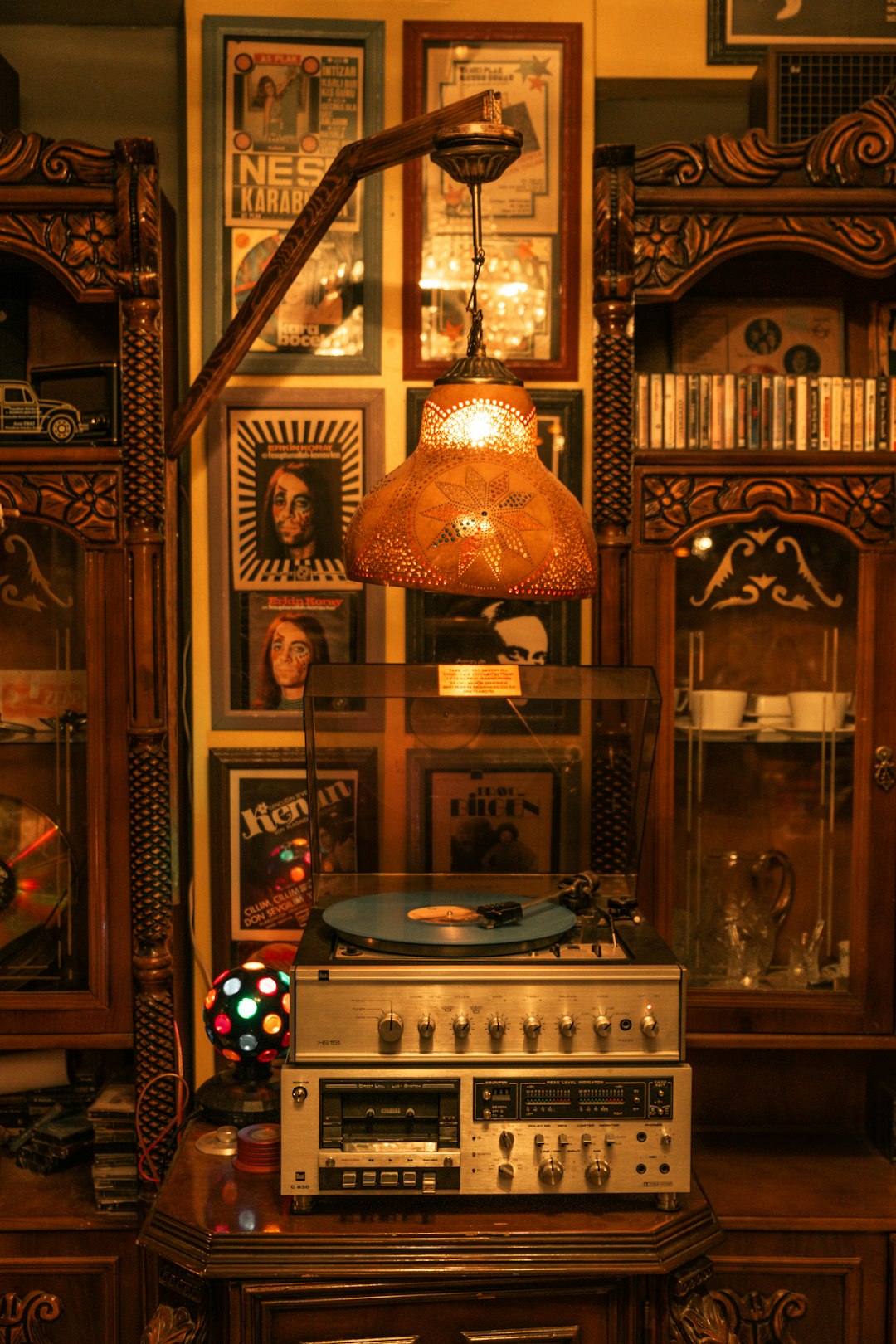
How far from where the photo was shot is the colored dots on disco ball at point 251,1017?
1.94 m

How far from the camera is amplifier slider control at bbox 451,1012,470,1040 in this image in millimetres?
1662

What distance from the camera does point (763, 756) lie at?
2.25 metres

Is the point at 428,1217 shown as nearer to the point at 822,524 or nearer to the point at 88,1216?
the point at 88,1216

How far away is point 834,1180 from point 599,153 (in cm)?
182

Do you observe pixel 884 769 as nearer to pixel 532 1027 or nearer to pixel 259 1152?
pixel 532 1027

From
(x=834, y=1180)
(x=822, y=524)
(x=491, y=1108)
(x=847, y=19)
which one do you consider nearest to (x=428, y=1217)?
(x=491, y=1108)

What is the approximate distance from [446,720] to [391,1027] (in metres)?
0.54

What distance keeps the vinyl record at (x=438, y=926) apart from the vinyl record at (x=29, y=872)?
0.58m

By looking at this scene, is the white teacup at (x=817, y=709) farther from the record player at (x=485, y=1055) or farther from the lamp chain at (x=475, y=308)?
the lamp chain at (x=475, y=308)

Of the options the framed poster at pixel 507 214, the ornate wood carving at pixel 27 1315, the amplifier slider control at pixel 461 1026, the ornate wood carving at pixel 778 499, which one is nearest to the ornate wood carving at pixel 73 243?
the framed poster at pixel 507 214

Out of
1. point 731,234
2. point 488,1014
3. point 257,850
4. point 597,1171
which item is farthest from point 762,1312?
point 731,234

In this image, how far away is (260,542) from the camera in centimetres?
243

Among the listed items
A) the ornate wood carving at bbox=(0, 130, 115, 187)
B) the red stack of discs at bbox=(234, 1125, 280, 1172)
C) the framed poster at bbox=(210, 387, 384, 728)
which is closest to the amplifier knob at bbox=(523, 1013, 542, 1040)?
the red stack of discs at bbox=(234, 1125, 280, 1172)

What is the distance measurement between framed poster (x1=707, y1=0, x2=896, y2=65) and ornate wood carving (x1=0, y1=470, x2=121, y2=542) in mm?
1453
